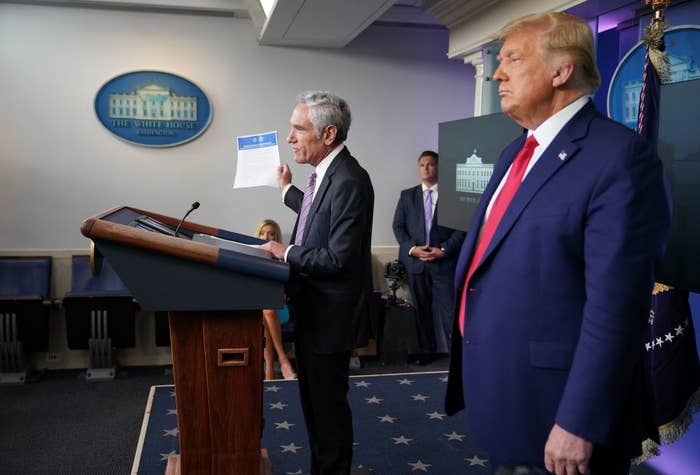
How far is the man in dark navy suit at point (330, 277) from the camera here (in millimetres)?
2141

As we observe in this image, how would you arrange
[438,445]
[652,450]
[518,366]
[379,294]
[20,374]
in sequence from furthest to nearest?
[379,294] → [20,374] → [438,445] → [652,450] → [518,366]

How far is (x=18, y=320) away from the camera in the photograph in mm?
4414

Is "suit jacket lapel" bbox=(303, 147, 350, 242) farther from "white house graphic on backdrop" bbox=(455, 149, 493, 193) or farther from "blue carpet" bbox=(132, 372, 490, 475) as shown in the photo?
"blue carpet" bbox=(132, 372, 490, 475)

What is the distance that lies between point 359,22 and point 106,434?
2948 millimetres

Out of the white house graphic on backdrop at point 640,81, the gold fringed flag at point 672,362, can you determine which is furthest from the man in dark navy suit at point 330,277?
the white house graphic on backdrop at point 640,81

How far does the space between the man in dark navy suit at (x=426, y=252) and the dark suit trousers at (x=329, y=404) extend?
264 centimetres

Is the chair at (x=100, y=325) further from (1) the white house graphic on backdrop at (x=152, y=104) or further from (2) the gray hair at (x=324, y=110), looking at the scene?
(2) the gray hair at (x=324, y=110)

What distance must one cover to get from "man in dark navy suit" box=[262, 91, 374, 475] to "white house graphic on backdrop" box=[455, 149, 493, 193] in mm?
1083

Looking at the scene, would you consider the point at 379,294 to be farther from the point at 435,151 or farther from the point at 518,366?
the point at 518,366

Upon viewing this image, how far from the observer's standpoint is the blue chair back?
15.1 ft

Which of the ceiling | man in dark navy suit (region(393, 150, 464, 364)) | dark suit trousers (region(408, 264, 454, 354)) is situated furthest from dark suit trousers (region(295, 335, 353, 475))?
dark suit trousers (region(408, 264, 454, 354))

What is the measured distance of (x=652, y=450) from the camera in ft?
6.85

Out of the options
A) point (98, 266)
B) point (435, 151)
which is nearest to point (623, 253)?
point (98, 266)

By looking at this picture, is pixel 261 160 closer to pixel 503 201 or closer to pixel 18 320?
pixel 503 201
